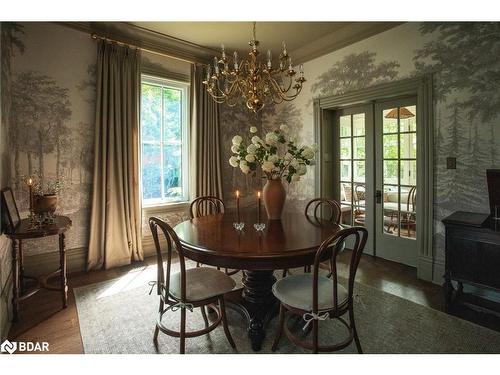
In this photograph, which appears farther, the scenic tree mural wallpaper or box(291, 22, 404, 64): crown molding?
box(291, 22, 404, 64): crown molding

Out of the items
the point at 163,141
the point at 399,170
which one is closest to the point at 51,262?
the point at 163,141

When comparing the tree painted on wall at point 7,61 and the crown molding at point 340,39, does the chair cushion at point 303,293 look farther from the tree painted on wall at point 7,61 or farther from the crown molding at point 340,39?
the crown molding at point 340,39

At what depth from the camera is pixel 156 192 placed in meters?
3.83

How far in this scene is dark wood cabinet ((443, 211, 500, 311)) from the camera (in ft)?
6.95

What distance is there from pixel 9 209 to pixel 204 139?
7.57 feet

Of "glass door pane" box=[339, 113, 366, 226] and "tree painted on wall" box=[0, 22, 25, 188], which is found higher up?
"tree painted on wall" box=[0, 22, 25, 188]

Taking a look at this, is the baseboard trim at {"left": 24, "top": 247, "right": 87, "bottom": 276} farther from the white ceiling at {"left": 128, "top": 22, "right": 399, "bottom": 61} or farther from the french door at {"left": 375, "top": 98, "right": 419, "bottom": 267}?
the french door at {"left": 375, "top": 98, "right": 419, "bottom": 267}

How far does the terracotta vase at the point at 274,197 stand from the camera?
2.36 meters

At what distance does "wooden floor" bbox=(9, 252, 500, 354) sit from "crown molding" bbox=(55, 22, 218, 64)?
8.72 ft

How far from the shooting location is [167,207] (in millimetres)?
3836

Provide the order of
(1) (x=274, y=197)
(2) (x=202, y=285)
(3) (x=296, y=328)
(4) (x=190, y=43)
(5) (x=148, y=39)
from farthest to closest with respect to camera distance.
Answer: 1. (4) (x=190, y=43)
2. (5) (x=148, y=39)
3. (1) (x=274, y=197)
4. (3) (x=296, y=328)
5. (2) (x=202, y=285)

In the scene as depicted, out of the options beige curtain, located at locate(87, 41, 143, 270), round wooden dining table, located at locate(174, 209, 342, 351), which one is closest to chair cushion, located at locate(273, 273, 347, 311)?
round wooden dining table, located at locate(174, 209, 342, 351)

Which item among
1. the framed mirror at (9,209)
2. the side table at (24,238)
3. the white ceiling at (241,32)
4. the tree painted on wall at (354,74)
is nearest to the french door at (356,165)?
the tree painted on wall at (354,74)

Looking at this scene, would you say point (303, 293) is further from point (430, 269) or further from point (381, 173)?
point (381, 173)
